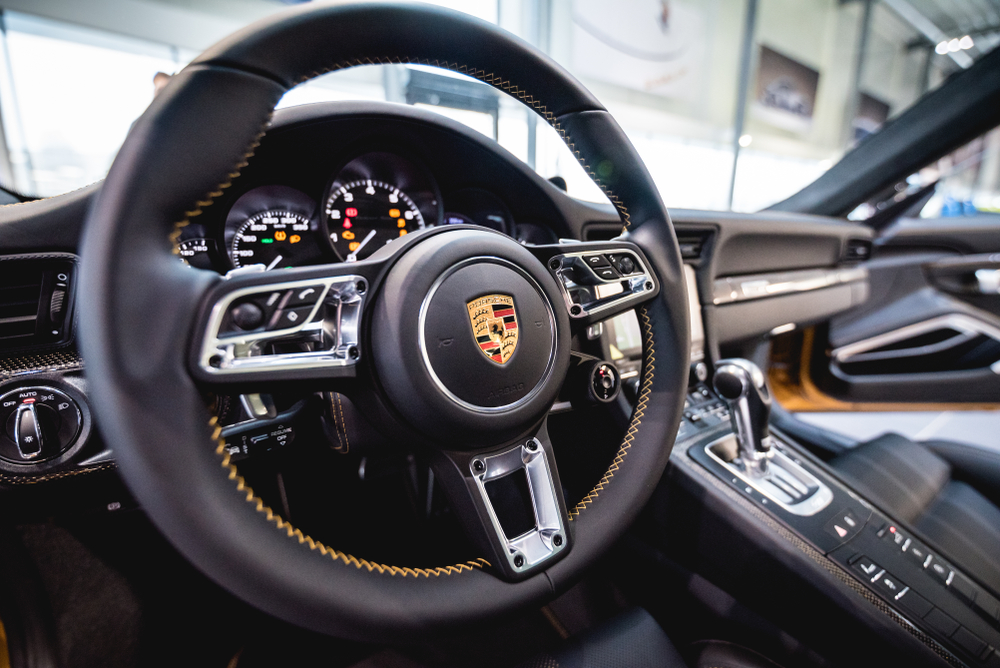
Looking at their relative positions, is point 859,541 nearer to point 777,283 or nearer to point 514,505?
point 514,505

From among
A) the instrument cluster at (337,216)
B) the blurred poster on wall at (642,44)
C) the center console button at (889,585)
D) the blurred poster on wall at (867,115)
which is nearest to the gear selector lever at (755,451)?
the center console button at (889,585)

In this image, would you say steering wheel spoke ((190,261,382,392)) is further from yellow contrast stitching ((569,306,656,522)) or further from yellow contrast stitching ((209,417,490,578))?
yellow contrast stitching ((569,306,656,522))

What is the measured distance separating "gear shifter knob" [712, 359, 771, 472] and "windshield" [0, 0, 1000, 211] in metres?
0.39

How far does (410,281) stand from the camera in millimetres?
514

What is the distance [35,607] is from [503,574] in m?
0.94

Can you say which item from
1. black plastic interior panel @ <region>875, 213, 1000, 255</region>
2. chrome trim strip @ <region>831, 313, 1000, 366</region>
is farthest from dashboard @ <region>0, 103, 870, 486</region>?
black plastic interior panel @ <region>875, 213, 1000, 255</region>

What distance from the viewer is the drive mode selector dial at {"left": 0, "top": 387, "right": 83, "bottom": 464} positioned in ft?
1.95

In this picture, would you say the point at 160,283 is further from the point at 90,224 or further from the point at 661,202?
the point at 661,202

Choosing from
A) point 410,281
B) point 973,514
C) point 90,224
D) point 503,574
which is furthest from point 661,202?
point 973,514

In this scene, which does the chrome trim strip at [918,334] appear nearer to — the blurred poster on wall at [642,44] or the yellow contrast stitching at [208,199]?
the yellow contrast stitching at [208,199]

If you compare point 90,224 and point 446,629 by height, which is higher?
→ point 90,224

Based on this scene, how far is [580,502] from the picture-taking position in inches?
23.9

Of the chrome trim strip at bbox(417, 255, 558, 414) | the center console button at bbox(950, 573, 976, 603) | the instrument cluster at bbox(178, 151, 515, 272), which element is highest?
the instrument cluster at bbox(178, 151, 515, 272)

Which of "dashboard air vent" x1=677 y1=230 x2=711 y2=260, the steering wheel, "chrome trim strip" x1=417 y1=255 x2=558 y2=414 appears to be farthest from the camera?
"dashboard air vent" x1=677 y1=230 x2=711 y2=260
